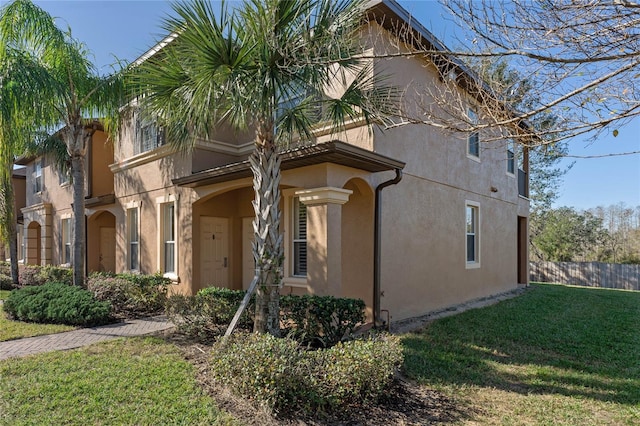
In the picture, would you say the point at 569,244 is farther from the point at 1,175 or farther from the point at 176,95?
the point at 1,175

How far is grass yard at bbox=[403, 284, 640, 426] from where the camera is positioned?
5.22 metres

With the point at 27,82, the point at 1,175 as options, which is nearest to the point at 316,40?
the point at 27,82

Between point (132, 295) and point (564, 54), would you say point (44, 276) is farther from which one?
point (564, 54)

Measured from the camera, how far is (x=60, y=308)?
9164mm

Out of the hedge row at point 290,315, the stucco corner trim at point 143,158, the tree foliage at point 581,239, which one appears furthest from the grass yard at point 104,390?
the tree foliage at point 581,239

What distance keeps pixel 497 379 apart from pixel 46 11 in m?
13.3

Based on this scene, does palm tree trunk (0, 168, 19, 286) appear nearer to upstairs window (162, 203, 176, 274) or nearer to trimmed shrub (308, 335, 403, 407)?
upstairs window (162, 203, 176, 274)

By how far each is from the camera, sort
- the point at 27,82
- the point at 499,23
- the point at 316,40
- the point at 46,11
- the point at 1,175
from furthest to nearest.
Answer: the point at 1,175, the point at 46,11, the point at 27,82, the point at 316,40, the point at 499,23

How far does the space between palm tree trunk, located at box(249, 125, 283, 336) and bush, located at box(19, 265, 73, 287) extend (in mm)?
11414

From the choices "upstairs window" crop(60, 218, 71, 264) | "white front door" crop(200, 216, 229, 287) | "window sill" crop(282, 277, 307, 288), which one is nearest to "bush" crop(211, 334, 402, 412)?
"window sill" crop(282, 277, 307, 288)

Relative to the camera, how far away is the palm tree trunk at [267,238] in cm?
663

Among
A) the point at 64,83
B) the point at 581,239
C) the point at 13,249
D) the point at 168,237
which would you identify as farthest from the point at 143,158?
the point at 581,239

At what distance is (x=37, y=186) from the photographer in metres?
23.2

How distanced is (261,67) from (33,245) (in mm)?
24269
